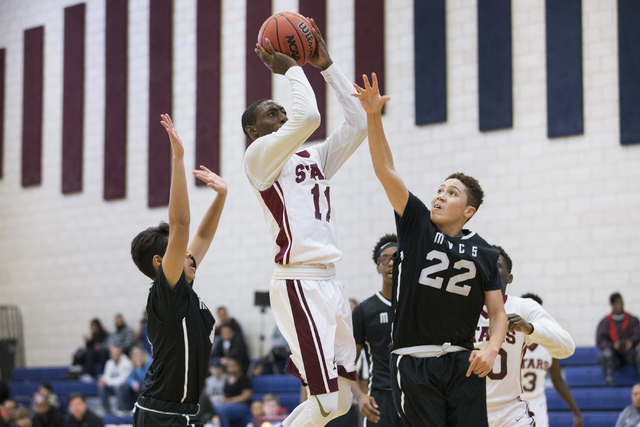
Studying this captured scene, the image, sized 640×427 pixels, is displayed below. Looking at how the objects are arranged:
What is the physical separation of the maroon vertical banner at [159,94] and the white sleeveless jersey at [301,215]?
38.7 feet

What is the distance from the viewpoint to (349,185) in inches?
560

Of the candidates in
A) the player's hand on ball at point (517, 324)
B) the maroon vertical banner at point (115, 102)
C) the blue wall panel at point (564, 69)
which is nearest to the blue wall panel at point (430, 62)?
the blue wall panel at point (564, 69)

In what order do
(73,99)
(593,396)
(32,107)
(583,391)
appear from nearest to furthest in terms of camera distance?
(593,396), (583,391), (73,99), (32,107)

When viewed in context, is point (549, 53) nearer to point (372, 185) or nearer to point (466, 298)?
point (372, 185)

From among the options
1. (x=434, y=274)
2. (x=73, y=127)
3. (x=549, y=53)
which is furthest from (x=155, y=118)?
(x=434, y=274)

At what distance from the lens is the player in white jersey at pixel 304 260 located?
4.32 meters

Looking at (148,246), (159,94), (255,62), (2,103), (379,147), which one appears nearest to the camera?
(379,147)

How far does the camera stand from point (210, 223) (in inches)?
185

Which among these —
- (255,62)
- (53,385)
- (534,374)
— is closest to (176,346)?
(534,374)

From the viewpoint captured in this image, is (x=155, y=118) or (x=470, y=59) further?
(x=155, y=118)

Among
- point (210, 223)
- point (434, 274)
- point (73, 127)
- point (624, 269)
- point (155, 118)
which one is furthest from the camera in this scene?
point (73, 127)

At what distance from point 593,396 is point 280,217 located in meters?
7.89

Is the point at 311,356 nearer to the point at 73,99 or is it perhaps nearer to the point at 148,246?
the point at 148,246

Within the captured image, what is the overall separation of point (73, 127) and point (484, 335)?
47.3ft
